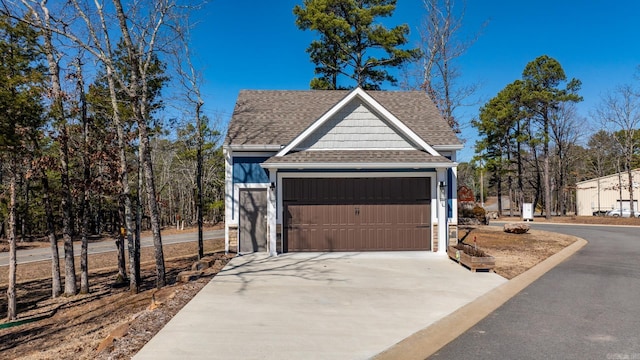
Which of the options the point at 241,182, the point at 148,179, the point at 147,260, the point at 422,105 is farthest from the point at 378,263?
the point at 147,260

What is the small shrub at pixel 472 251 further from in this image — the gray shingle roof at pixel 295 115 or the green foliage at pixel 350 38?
the green foliage at pixel 350 38

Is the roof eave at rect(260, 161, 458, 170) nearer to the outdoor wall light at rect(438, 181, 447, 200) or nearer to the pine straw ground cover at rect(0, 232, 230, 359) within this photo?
the outdoor wall light at rect(438, 181, 447, 200)

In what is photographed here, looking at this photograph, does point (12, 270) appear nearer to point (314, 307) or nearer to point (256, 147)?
point (256, 147)

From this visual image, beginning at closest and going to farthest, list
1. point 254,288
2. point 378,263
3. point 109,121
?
point 254,288 < point 378,263 < point 109,121

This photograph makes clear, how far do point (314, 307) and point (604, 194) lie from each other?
153ft

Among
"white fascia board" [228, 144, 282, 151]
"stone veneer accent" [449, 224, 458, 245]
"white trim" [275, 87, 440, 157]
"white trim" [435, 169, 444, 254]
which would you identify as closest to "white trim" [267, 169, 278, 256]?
"white trim" [275, 87, 440, 157]

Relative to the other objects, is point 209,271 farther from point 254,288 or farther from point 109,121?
point 109,121

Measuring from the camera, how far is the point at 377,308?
668 centimetres

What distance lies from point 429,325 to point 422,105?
1191 cm

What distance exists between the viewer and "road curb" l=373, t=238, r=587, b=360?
191 inches

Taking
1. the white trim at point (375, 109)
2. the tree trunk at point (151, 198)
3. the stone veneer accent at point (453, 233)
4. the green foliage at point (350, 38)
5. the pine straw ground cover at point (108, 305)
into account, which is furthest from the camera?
the green foliage at point (350, 38)

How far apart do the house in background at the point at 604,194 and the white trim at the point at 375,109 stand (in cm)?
3667

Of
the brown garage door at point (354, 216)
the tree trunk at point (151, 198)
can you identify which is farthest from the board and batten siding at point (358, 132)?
the tree trunk at point (151, 198)

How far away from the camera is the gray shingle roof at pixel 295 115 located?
13.1m
